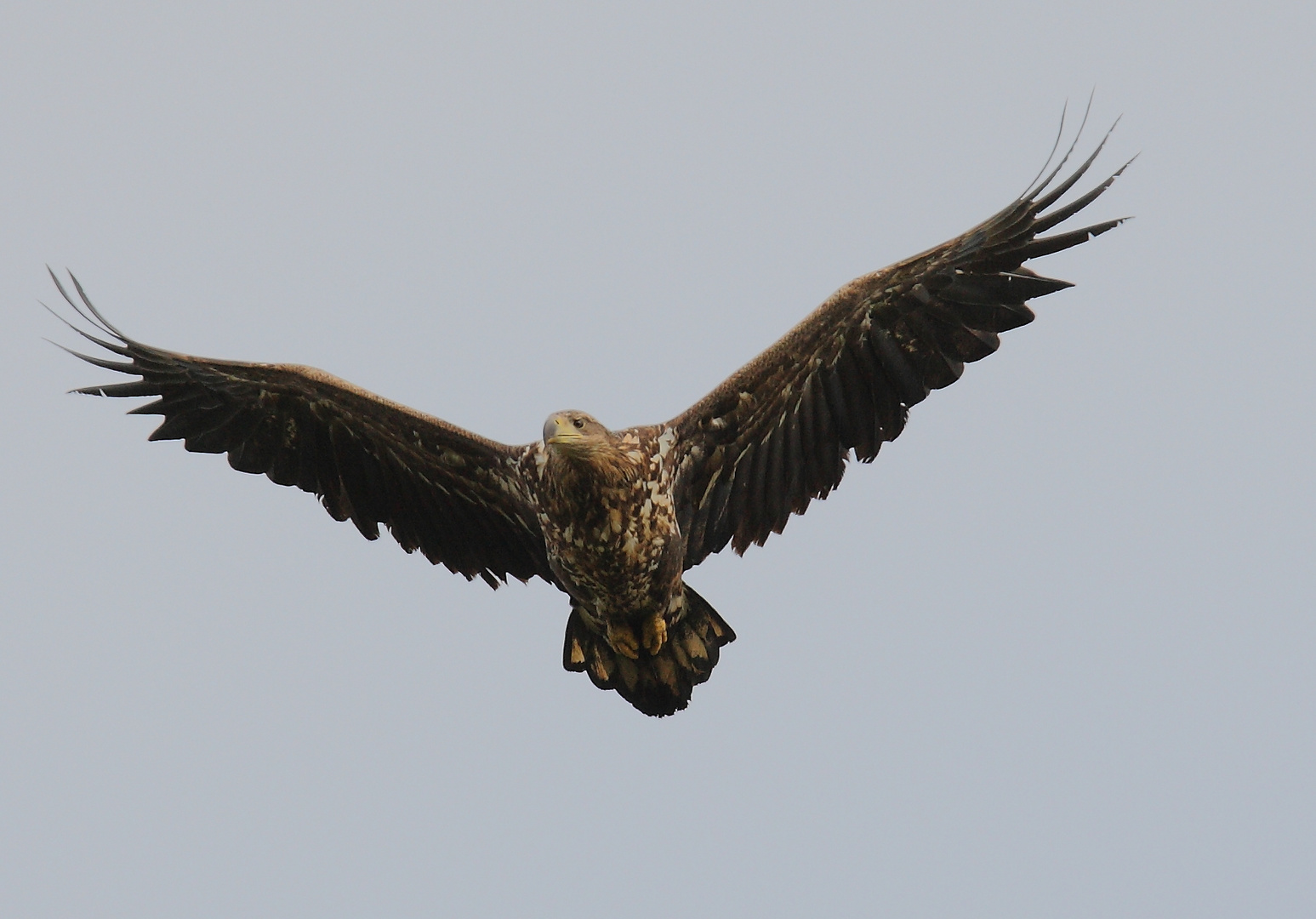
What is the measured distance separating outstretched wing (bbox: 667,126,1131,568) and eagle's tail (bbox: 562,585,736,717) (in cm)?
42

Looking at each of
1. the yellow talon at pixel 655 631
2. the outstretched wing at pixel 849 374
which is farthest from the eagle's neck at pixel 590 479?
the yellow talon at pixel 655 631

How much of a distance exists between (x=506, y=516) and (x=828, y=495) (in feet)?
6.02

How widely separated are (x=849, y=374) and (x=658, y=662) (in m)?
1.94

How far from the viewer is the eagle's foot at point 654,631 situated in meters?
11.1

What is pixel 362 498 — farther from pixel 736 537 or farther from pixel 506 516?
pixel 736 537

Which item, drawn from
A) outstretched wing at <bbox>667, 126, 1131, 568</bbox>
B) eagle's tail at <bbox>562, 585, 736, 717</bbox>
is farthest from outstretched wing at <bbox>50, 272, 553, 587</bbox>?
outstretched wing at <bbox>667, 126, 1131, 568</bbox>

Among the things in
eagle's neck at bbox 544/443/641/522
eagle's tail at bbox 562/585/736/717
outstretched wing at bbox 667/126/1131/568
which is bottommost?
eagle's tail at bbox 562/585/736/717

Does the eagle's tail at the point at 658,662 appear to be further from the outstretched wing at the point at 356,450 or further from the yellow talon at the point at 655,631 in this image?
the outstretched wing at the point at 356,450

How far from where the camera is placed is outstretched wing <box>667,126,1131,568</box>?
10609 millimetres

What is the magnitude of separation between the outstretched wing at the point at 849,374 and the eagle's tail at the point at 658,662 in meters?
0.42

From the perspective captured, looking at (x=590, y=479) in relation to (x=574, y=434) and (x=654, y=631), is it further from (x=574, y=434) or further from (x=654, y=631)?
(x=654, y=631)

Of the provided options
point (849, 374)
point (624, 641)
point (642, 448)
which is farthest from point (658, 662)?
point (849, 374)

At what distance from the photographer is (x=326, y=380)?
11.2 meters

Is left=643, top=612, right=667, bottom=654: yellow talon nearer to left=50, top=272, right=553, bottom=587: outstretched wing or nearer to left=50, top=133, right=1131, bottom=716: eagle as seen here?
left=50, top=133, right=1131, bottom=716: eagle
